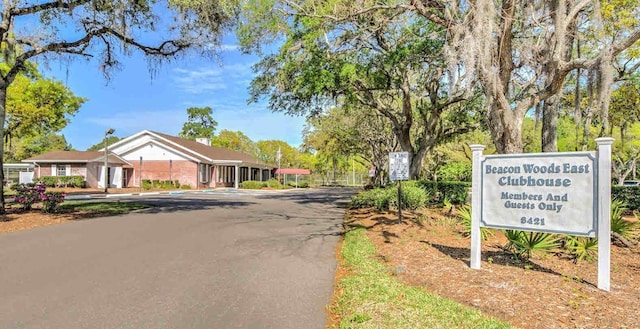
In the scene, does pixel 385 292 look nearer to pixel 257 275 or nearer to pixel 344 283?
pixel 344 283

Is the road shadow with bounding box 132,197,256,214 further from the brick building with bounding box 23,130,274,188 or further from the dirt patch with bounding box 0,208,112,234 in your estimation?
the brick building with bounding box 23,130,274,188

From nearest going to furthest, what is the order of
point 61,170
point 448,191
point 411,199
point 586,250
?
1. point 586,250
2. point 411,199
3. point 448,191
4. point 61,170

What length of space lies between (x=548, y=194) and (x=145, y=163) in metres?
38.0

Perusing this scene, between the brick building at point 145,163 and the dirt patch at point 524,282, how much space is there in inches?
1264

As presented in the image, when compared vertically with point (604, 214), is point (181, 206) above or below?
below

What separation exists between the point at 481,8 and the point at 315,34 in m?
5.47

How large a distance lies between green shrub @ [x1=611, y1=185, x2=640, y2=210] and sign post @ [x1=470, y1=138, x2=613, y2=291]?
1229 cm

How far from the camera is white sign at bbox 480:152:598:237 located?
503cm

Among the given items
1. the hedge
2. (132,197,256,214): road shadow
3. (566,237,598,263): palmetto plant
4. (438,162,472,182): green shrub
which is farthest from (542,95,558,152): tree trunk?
the hedge

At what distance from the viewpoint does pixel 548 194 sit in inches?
211

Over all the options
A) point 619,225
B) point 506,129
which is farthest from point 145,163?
point 619,225

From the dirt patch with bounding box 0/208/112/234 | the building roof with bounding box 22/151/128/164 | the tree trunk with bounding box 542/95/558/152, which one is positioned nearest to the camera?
the tree trunk with bounding box 542/95/558/152

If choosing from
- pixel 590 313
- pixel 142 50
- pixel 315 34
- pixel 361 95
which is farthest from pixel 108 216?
pixel 590 313

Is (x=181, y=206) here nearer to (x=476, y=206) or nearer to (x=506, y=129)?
(x=506, y=129)
